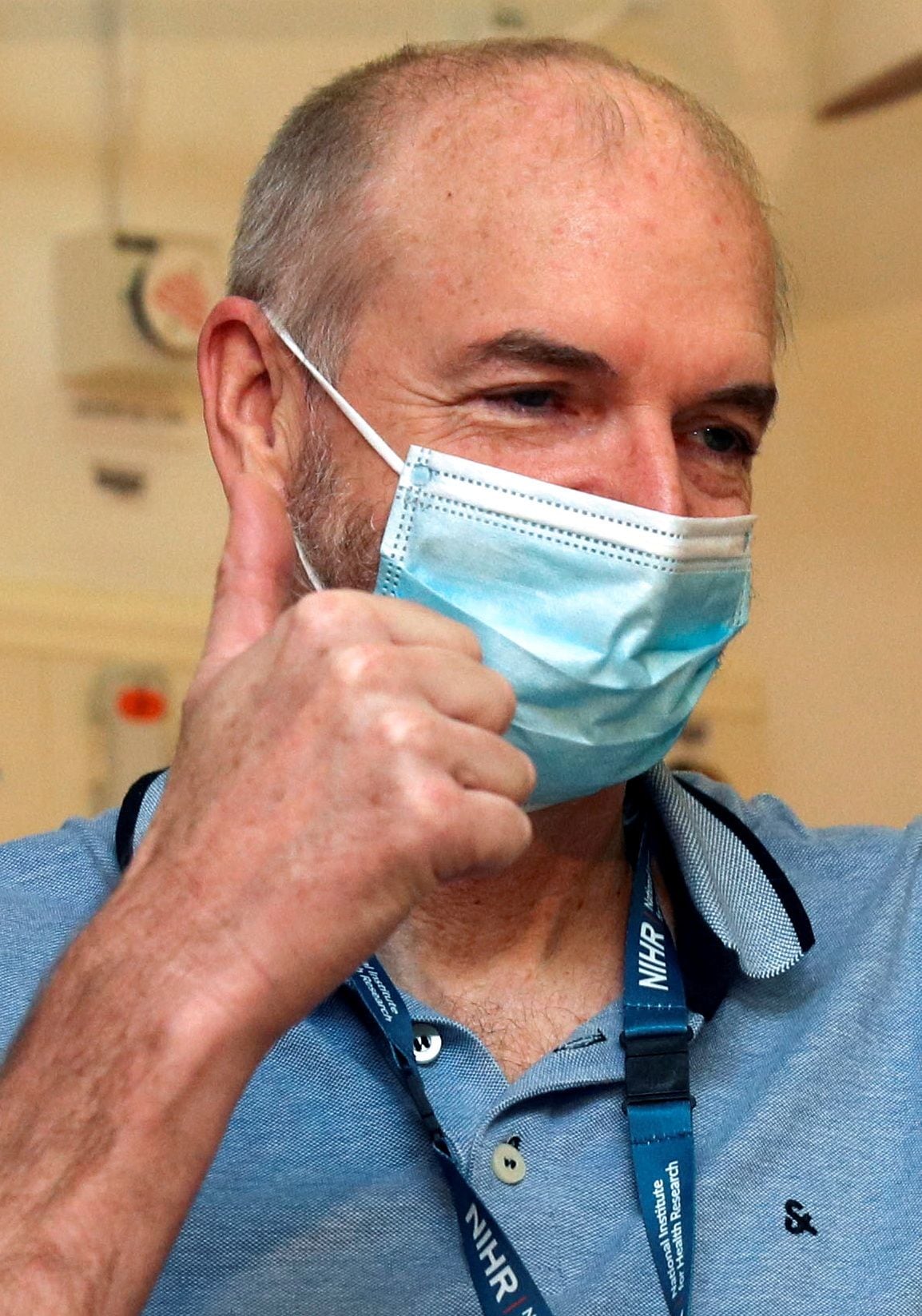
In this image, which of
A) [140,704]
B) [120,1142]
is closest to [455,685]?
[120,1142]

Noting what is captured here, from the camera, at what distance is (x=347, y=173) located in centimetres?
149

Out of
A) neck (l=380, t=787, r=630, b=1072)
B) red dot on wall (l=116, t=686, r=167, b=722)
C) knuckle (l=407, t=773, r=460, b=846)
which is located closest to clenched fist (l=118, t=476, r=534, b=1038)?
knuckle (l=407, t=773, r=460, b=846)

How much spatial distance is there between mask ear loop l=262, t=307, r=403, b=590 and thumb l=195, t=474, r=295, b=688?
0.73ft

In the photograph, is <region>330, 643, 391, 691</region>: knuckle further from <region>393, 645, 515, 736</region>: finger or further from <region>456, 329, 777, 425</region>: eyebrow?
<region>456, 329, 777, 425</region>: eyebrow

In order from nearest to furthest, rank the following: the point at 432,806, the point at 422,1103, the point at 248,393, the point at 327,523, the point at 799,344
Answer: the point at 432,806 < the point at 422,1103 < the point at 327,523 < the point at 248,393 < the point at 799,344

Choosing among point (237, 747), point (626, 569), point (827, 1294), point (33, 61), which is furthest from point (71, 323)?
point (827, 1294)

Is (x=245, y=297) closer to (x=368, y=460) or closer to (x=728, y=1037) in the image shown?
(x=368, y=460)

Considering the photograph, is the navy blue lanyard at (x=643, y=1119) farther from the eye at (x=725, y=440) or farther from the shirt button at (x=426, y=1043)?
the eye at (x=725, y=440)

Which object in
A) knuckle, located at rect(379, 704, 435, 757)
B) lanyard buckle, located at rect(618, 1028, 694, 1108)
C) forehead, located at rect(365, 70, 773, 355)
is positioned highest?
forehead, located at rect(365, 70, 773, 355)

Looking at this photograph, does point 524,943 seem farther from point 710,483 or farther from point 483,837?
point 483,837

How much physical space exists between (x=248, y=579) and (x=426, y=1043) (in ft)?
1.54

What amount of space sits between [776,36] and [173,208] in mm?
1022

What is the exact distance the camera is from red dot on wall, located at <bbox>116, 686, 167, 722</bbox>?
239 cm

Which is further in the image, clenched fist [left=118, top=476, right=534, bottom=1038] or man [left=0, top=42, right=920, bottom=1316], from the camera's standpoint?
man [left=0, top=42, right=920, bottom=1316]
